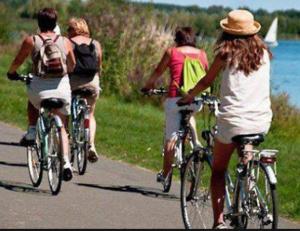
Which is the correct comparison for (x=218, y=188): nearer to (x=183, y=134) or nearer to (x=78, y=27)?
(x=183, y=134)

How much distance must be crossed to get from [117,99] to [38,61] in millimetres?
13553

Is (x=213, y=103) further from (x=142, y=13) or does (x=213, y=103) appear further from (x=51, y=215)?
(x=142, y=13)

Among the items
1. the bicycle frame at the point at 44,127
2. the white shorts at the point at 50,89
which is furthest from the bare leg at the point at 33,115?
the white shorts at the point at 50,89

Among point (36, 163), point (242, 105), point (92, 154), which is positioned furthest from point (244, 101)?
point (92, 154)

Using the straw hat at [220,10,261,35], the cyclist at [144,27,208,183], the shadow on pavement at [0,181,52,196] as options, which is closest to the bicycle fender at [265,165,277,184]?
the straw hat at [220,10,261,35]

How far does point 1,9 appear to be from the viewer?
4031 cm

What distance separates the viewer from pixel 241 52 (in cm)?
780

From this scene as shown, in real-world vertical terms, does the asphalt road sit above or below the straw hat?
below

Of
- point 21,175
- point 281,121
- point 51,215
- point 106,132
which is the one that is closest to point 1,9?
point 281,121

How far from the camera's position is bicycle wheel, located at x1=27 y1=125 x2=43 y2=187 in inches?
428

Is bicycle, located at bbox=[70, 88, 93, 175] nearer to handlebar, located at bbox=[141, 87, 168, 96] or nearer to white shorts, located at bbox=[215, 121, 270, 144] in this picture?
handlebar, located at bbox=[141, 87, 168, 96]

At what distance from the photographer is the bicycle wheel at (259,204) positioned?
24.6 ft

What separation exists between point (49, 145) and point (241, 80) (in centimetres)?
344

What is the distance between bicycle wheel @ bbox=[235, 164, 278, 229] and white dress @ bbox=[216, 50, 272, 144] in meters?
0.33
